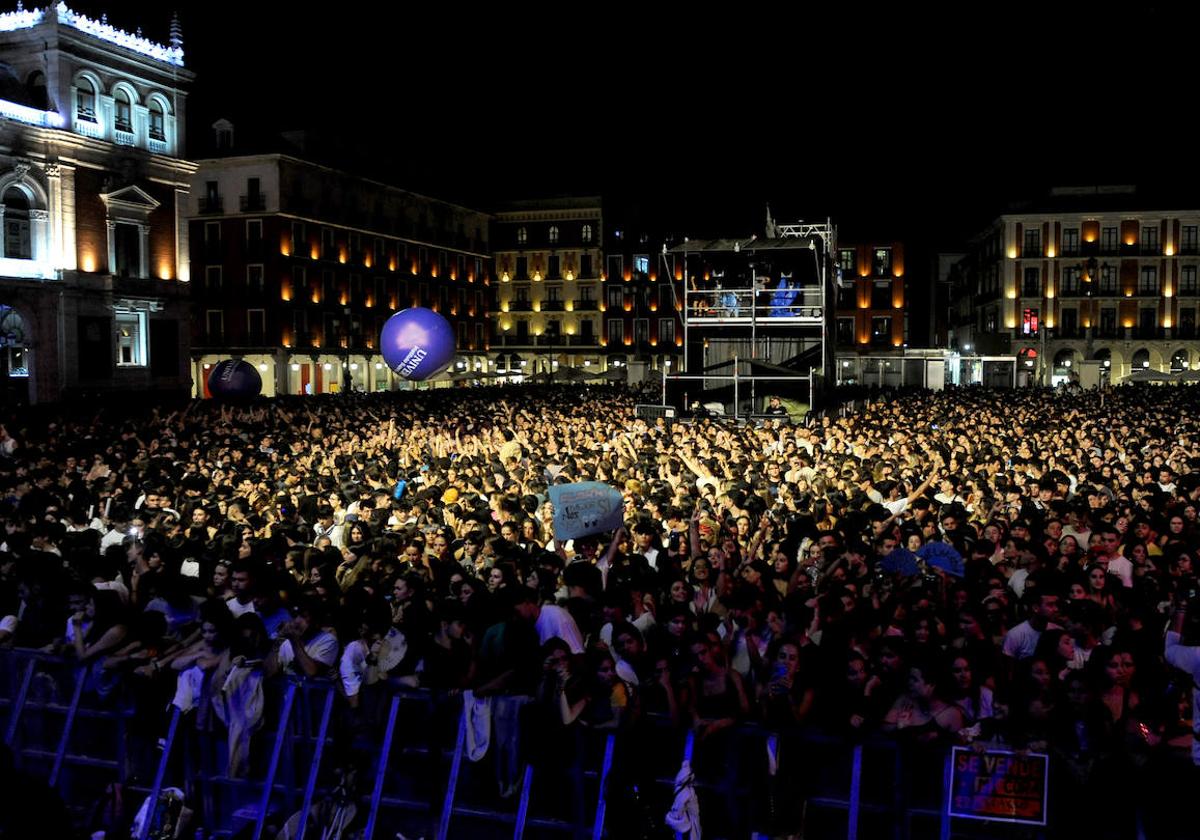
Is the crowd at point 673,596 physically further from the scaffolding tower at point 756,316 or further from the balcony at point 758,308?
the balcony at point 758,308

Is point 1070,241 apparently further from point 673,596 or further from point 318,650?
point 318,650

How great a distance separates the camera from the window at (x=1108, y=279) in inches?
2835

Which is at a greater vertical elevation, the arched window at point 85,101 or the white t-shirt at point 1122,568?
the arched window at point 85,101

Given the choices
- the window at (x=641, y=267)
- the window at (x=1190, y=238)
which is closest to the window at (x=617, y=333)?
the window at (x=641, y=267)

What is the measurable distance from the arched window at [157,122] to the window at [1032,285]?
5286 cm

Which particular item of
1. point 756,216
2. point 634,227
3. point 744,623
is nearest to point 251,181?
point 634,227

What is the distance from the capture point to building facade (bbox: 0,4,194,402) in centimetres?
3762

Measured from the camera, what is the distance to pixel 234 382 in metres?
27.9

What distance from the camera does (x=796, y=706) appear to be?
624cm

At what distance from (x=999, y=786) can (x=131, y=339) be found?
136 feet

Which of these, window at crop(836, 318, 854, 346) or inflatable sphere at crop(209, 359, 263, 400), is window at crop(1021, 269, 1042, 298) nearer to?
window at crop(836, 318, 854, 346)

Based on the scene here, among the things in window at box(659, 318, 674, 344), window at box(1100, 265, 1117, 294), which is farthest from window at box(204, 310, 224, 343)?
window at box(1100, 265, 1117, 294)

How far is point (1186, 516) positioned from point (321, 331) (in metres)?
55.3

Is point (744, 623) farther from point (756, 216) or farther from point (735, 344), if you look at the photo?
point (756, 216)
